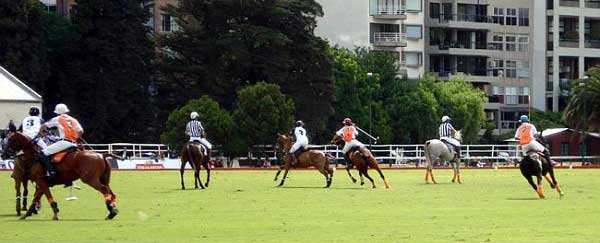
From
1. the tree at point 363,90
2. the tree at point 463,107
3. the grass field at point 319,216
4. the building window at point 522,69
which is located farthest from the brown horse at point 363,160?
the building window at point 522,69

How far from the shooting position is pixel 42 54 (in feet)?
284

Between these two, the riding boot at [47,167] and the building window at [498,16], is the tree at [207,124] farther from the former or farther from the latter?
the riding boot at [47,167]

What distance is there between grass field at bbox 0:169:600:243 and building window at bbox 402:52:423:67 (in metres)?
74.7

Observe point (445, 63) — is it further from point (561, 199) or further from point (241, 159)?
point (561, 199)

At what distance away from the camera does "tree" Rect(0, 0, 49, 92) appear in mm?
83500

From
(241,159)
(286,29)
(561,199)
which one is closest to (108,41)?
(286,29)

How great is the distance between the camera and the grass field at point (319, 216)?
19719 mm

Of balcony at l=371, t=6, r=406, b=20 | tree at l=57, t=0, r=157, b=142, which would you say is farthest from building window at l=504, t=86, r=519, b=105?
tree at l=57, t=0, r=157, b=142

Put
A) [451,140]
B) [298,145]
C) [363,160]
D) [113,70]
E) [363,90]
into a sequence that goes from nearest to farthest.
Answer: [363,160]
[298,145]
[451,140]
[113,70]
[363,90]

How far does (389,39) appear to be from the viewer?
110m

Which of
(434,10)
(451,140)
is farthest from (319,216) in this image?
(434,10)

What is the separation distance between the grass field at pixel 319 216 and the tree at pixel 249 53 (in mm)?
47994

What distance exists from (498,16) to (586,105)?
3300 centimetres

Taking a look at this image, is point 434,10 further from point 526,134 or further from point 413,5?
point 526,134
